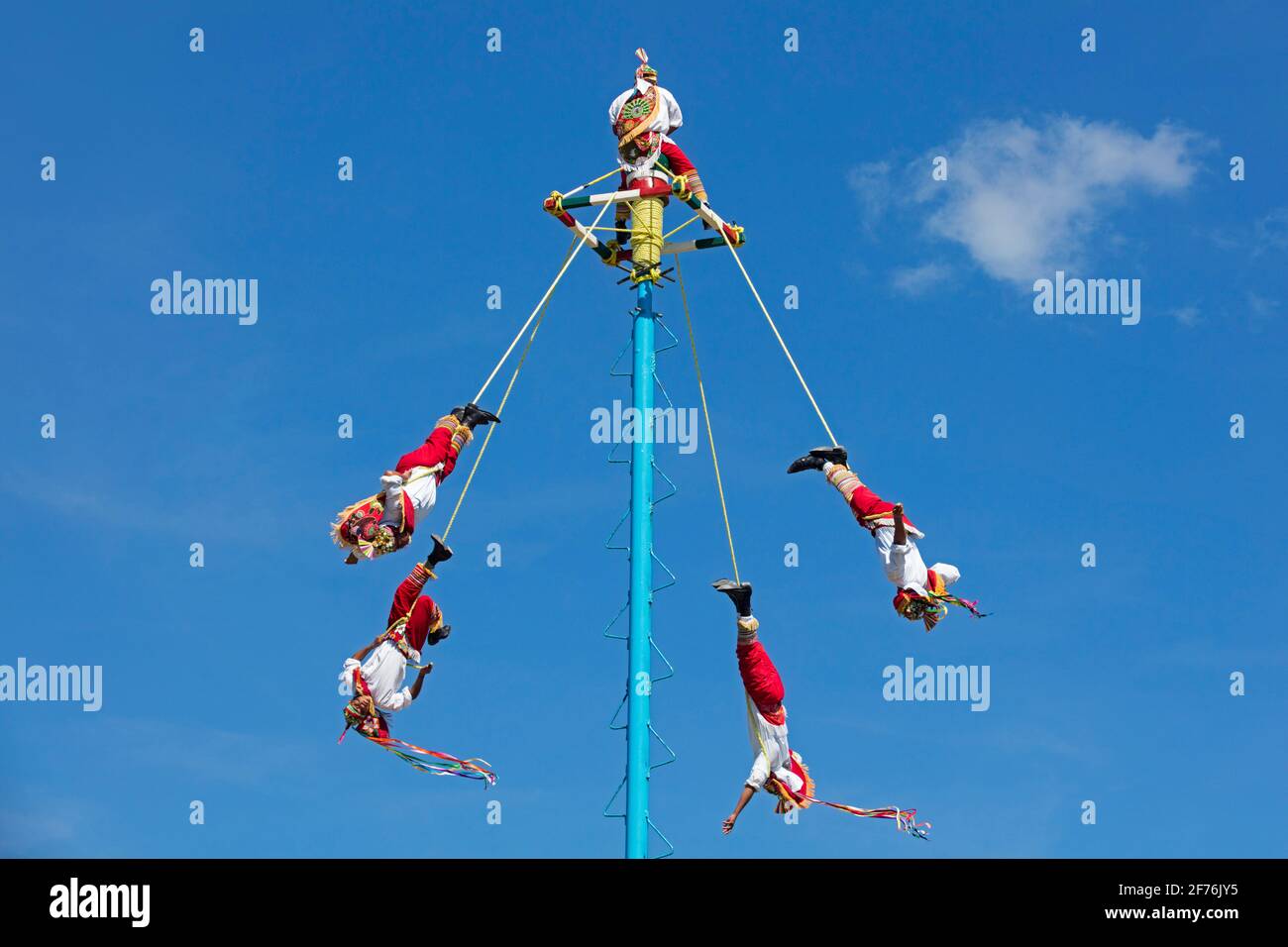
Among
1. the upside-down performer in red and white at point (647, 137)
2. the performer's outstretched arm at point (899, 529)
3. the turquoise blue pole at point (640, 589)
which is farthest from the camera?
the upside-down performer in red and white at point (647, 137)

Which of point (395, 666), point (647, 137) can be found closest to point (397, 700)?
point (395, 666)

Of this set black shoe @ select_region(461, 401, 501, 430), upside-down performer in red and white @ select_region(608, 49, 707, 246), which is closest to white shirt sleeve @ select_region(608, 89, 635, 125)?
upside-down performer in red and white @ select_region(608, 49, 707, 246)

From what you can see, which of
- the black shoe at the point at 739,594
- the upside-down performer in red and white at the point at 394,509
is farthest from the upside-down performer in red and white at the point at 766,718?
the upside-down performer in red and white at the point at 394,509

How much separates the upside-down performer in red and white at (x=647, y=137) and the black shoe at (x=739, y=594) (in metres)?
4.60

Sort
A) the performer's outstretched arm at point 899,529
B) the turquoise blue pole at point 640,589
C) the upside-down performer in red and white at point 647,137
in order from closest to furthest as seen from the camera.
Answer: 1. the turquoise blue pole at point 640,589
2. the performer's outstretched arm at point 899,529
3. the upside-down performer in red and white at point 647,137

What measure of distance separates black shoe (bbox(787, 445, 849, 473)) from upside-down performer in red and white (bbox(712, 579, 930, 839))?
1650mm

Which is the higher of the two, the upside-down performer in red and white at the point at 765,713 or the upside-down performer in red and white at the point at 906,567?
the upside-down performer in red and white at the point at 906,567

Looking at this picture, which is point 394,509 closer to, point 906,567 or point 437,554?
point 437,554

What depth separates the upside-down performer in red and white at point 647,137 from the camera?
22156 millimetres

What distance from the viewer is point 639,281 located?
21547 mm

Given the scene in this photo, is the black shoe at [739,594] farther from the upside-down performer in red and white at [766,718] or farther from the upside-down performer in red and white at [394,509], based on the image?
the upside-down performer in red and white at [394,509]
